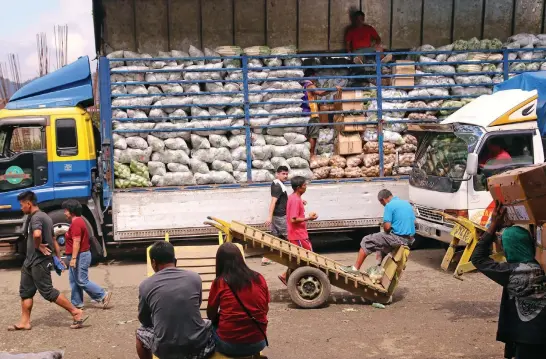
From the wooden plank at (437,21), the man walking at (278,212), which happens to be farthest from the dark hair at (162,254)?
the wooden plank at (437,21)

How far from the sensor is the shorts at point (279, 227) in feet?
33.6

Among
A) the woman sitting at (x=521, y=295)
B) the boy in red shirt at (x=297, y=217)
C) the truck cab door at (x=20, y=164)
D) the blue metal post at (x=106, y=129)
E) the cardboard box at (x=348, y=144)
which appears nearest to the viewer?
the woman sitting at (x=521, y=295)

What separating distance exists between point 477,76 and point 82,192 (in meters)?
7.22

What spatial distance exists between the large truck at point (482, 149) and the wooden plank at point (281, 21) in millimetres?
4656

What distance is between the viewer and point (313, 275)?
27.9 feet

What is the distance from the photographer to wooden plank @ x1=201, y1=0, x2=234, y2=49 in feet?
44.8

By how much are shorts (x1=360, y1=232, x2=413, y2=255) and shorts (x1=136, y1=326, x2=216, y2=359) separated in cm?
392

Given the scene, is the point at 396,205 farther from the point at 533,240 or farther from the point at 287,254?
the point at 533,240

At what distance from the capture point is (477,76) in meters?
12.7

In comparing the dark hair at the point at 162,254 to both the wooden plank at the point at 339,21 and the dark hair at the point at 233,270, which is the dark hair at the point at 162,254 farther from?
the wooden plank at the point at 339,21

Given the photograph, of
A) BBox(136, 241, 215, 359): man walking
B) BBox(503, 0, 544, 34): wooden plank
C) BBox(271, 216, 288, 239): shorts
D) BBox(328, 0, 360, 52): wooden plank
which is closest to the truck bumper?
BBox(271, 216, 288, 239): shorts

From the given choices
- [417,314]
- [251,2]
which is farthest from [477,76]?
[417,314]

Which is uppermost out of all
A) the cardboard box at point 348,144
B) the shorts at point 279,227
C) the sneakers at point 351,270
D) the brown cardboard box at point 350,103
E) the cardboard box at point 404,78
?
the cardboard box at point 404,78

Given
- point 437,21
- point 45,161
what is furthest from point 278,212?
point 437,21
